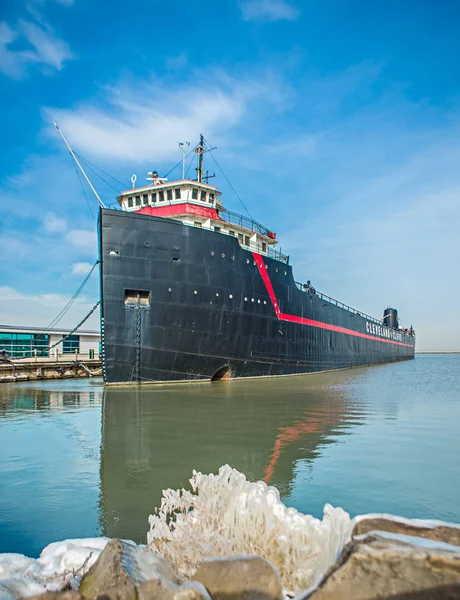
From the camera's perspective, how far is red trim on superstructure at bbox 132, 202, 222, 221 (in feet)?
60.1

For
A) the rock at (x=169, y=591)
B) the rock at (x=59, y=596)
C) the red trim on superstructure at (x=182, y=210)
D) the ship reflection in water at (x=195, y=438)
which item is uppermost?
the red trim on superstructure at (x=182, y=210)

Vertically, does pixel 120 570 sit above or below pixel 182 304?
below

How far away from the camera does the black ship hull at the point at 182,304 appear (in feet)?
49.7

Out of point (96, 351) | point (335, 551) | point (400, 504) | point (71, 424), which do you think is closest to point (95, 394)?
point (71, 424)

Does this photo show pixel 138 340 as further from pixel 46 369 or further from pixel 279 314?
pixel 46 369

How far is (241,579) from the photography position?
2.06m

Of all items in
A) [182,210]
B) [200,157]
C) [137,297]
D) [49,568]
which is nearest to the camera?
[49,568]

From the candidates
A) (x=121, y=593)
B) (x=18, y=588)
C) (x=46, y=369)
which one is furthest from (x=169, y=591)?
(x=46, y=369)

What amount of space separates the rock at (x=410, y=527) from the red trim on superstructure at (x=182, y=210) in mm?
16837

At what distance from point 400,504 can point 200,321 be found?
41.5 ft

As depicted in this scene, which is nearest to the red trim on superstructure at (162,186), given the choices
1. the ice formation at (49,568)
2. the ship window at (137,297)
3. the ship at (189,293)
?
the ship at (189,293)

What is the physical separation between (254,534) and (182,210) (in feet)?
54.9

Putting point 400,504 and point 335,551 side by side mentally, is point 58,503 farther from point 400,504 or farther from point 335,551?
point 400,504

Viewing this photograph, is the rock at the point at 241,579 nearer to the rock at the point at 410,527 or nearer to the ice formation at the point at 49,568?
the rock at the point at 410,527
